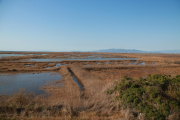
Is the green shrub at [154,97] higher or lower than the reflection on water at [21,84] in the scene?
higher

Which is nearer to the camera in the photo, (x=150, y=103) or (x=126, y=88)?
(x=150, y=103)

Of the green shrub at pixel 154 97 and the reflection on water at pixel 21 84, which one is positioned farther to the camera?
the reflection on water at pixel 21 84

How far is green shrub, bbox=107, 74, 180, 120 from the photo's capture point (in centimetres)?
600

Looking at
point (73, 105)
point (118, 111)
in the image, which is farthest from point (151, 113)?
point (73, 105)

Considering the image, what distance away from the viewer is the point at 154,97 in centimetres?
664

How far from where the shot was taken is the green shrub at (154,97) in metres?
6.00

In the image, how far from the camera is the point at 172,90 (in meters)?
7.03

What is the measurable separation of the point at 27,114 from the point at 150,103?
24.0ft

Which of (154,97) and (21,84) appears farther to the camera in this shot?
(21,84)

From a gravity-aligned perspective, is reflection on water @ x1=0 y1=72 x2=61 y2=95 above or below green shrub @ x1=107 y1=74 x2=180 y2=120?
below

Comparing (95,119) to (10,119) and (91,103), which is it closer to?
(91,103)

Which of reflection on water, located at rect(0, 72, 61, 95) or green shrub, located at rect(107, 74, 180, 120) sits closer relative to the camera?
green shrub, located at rect(107, 74, 180, 120)

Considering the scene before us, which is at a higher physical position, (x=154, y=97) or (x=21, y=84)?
(x=154, y=97)

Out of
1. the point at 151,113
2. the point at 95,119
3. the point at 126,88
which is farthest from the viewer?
the point at 126,88
